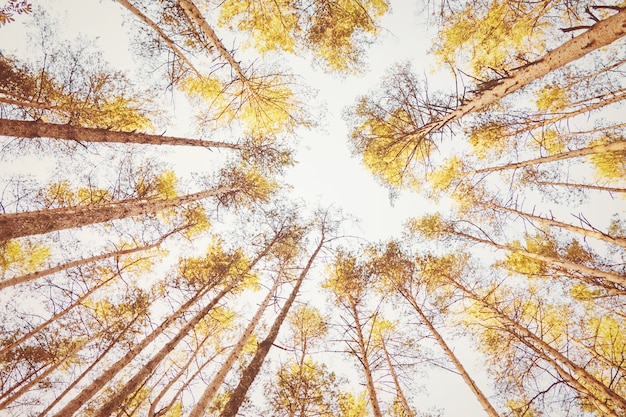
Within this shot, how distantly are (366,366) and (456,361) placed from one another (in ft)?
7.29

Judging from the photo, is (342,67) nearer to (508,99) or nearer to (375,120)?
(375,120)

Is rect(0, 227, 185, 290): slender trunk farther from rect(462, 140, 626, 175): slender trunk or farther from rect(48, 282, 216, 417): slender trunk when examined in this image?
rect(462, 140, 626, 175): slender trunk

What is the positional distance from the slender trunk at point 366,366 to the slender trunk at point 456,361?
1.68 metres

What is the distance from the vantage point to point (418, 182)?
9.56 meters

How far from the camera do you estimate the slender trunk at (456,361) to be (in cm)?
556

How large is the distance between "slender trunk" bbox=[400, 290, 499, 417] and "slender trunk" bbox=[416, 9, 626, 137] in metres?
5.68

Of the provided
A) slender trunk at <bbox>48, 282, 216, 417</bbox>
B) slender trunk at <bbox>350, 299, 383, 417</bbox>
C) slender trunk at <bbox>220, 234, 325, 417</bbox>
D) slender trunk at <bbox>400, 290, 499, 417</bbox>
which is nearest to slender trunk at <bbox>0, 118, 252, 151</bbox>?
slender trunk at <bbox>48, 282, 216, 417</bbox>

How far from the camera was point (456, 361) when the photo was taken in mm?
6477

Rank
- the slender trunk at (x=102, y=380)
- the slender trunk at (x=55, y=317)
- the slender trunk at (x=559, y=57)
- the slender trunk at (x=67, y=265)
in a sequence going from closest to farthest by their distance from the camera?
1. the slender trunk at (x=559, y=57)
2. the slender trunk at (x=102, y=380)
3. the slender trunk at (x=67, y=265)
4. the slender trunk at (x=55, y=317)

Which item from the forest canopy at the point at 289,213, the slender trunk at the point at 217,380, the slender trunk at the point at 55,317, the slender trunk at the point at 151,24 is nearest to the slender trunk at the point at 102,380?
the forest canopy at the point at 289,213

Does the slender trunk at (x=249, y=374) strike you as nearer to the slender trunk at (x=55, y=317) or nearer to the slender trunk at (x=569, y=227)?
the slender trunk at (x=55, y=317)

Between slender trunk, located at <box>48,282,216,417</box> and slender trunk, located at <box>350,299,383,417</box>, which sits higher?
slender trunk, located at <box>350,299,383,417</box>

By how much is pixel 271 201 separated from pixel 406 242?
200 inches

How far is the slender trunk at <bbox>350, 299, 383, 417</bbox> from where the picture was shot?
5.60 meters
